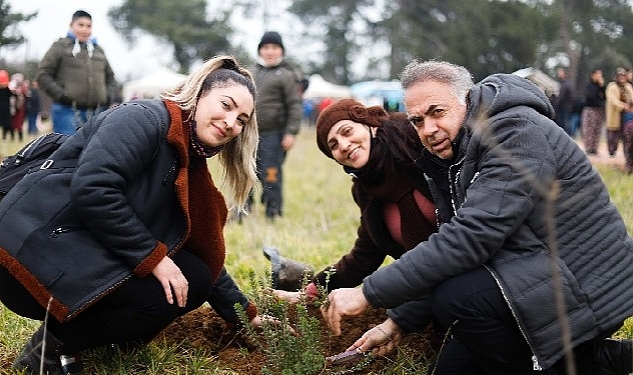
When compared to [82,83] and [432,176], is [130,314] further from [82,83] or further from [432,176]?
[82,83]

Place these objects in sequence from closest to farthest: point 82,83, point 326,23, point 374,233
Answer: point 374,233 → point 82,83 → point 326,23

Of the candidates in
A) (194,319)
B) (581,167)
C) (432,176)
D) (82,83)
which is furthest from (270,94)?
(581,167)

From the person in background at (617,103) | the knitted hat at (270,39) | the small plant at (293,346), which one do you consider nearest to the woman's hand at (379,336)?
the small plant at (293,346)

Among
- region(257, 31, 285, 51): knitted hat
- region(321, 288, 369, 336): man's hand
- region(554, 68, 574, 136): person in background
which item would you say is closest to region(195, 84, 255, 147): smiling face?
region(321, 288, 369, 336): man's hand

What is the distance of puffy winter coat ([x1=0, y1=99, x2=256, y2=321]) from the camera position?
8.32 ft

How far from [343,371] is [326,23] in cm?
5149

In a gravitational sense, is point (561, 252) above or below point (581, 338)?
above

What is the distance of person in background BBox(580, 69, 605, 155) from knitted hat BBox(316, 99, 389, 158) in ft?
35.5

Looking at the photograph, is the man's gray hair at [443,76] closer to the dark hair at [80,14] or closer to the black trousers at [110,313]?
the black trousers at [110,313]

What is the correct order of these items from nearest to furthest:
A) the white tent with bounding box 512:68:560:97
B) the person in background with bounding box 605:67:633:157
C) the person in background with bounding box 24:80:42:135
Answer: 1. the white tent with bounding box 512:68:560:97
2. the person in background with bounding box 605:67:633:157
3. the person in background with bounding box 24:80:42:135

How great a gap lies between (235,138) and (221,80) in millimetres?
309

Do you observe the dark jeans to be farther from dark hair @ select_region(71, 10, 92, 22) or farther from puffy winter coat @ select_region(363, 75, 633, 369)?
puffy winter coat @ select_region(363, 75, 633, 369)

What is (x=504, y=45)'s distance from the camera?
2845 cm

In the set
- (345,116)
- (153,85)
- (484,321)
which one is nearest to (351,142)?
(345,116)
